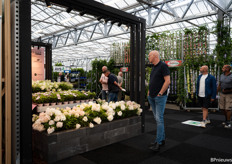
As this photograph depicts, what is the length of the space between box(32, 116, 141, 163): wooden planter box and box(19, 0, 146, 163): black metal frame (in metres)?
0.32

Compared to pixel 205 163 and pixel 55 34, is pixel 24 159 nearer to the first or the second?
pixel 205 163

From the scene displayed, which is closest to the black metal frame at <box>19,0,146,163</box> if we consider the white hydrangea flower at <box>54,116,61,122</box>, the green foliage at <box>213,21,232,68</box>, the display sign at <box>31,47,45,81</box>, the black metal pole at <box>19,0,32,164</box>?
the black metal pole at <box>19,0,32,164</box>

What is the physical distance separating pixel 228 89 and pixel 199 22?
34.1 feet

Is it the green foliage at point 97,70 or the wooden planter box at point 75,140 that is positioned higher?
the green foliage at point 97,70

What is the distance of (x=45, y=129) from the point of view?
2705mm

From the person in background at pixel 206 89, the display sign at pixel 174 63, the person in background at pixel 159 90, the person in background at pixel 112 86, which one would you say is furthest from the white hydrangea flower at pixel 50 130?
the display sign at pixel 174 63

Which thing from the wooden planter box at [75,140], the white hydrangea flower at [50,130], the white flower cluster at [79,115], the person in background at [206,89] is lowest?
the wooden planter box at [75,140]

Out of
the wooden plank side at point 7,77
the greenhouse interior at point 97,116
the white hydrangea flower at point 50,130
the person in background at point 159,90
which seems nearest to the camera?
the wooden plank side at point 7,77

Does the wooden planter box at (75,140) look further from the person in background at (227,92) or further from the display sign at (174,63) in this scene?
the display sign at (174,63)

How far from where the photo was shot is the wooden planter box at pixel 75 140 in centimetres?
260

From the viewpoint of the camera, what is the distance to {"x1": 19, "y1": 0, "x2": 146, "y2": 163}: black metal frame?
7.27 ft

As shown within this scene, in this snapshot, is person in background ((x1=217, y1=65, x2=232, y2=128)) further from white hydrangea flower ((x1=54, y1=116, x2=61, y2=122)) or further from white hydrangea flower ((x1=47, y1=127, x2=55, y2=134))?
white hydrangea flower ((x1=47, y1=127, x2=55, y2=134))

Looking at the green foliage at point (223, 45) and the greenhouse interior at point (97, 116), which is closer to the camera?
the greenhouse interior at point (97, 116)

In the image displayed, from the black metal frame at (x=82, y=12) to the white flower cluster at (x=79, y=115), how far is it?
1.23 ft
